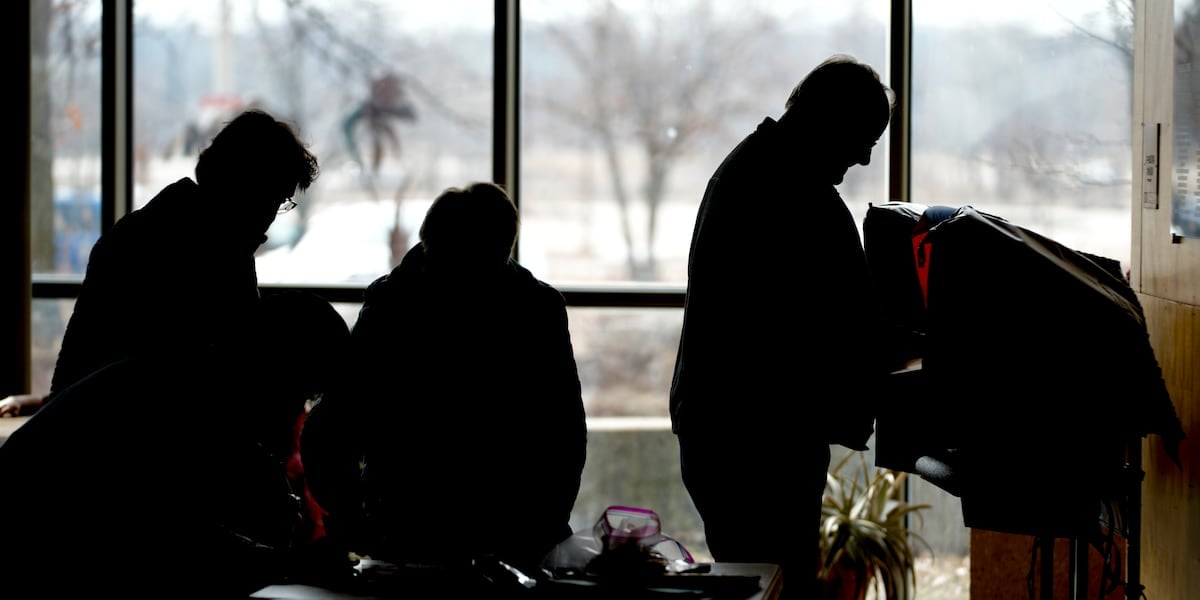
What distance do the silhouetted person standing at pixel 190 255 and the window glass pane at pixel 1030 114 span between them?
235 cm

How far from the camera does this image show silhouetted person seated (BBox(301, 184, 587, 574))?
7.33 ft

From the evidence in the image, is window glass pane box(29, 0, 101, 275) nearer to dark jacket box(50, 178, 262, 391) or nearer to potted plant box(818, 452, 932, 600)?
dark jacket box(50, 178, 262, 391)

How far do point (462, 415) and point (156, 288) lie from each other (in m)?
0.61

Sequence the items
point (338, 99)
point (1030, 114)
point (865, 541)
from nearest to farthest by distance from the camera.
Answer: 1. point (865, 541)
2. point (1030, 114)
3. point (338, 99)

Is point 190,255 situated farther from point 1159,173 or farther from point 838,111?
point 1159,173

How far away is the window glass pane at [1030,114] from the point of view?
360 cm

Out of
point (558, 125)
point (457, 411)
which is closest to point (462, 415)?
point (457, 411)

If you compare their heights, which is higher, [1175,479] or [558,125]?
[558,125]

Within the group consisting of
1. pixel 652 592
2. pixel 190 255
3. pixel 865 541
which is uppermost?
pixel 190 255

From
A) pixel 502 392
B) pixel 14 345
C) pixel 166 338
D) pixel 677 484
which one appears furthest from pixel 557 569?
pixel 14 345

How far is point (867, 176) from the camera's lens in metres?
3.98

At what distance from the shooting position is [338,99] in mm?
4164

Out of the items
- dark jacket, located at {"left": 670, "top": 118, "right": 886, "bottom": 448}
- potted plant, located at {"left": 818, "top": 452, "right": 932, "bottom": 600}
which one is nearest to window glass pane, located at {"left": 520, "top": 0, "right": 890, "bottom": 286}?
potted plant, located at {"left": 818, "top": 452, "right": 932, "bottom": 600}

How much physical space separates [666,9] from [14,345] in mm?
2534
